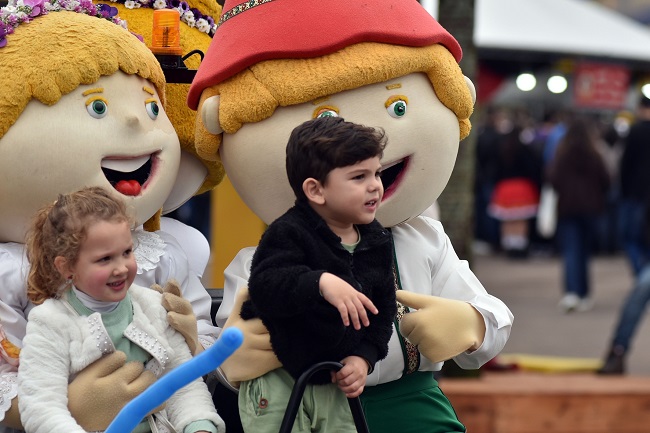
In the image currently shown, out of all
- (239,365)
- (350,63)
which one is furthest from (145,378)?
(350,63)

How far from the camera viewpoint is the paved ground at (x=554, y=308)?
10508 millimetres

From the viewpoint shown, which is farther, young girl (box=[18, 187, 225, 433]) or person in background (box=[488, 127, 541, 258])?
person in background (box=[488, 127, 541, 258])

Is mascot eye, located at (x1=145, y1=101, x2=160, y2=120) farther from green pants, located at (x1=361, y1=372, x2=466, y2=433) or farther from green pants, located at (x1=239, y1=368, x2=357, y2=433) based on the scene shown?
green pants, located at (x1=361, y1=372, x2=466, y2=433)

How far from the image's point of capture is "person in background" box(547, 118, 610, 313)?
12477 millimetres

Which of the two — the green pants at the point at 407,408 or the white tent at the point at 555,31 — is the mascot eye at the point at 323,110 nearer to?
the green pants at the point at 407,408

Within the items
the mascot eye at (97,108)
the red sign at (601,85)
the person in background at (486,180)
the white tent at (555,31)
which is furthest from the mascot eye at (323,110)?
the red sign at (601,85)

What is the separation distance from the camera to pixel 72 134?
353cm

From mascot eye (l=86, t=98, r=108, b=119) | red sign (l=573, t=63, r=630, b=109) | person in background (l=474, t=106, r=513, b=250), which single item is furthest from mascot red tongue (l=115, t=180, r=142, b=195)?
red sign (l=573, t=63, r=630, b=109)

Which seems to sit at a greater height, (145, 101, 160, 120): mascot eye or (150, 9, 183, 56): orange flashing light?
(150, 9, 183, 56): orange flashing light

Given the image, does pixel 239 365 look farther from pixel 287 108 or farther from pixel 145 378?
pixel 287 108

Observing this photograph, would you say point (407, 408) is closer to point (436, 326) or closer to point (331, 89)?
point (436, 326)

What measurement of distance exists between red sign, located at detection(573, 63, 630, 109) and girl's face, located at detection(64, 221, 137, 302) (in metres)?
17.4

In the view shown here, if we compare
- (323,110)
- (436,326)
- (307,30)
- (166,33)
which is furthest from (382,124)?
(166,33)

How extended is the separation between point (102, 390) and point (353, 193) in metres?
0.84
